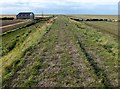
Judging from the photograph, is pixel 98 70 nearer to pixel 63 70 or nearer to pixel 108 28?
pixel 63 70

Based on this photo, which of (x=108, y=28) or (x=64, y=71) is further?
(x=108, y=28)

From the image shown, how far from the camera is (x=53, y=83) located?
1391cm

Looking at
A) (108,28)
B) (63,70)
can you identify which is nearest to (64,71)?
(63,70)

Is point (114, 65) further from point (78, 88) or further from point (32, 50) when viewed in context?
point (32, 50)

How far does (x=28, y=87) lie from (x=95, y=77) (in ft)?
11.0

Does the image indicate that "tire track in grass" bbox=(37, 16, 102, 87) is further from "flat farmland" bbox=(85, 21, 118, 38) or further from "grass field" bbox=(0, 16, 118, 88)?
"flat farmland" bbox=(85, 21, 118, 38)

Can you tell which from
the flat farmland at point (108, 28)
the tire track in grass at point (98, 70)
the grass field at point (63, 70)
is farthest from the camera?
the flat farmland at point (108, 28)

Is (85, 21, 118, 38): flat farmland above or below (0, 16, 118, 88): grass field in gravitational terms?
above

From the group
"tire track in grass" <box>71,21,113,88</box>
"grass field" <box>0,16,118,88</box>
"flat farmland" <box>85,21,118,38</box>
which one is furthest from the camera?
"flat farmland" <box>85,21,118,38</box>

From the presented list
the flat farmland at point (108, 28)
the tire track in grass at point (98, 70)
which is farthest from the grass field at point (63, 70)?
the flat farmland at point (108, 28)

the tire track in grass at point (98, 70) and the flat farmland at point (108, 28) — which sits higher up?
the flat farmland at point (108, 28)

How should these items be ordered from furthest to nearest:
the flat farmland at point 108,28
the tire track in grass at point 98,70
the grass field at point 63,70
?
1. the flat farmland at point 108,28
2. the grass field at point 63,70
3. the tire track in grass at point 98,70

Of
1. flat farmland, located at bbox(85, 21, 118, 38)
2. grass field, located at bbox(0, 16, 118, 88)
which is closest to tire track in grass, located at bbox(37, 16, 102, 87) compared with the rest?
grass field, located at bbox(0, 16, 118, 88)

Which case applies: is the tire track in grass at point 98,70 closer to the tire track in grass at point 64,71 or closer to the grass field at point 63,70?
the grass field at point 63,70
